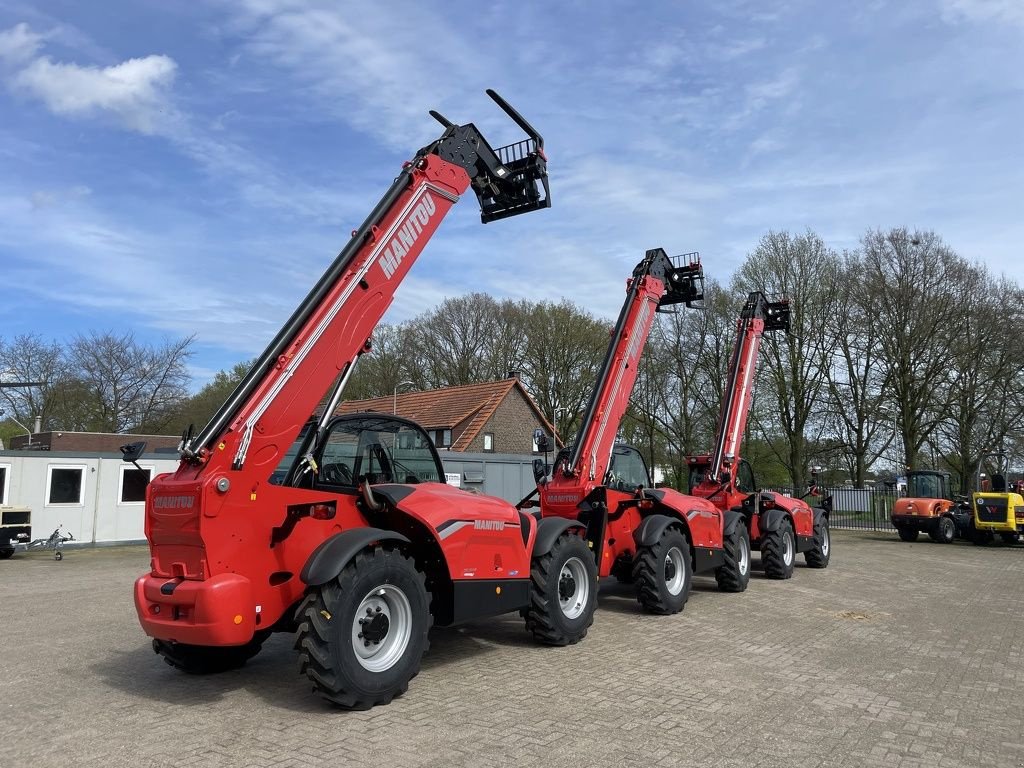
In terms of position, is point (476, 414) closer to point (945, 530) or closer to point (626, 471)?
point (945, 530)

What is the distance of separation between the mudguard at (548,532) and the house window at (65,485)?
1530cm

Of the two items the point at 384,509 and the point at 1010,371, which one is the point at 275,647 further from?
the point at 1010,371

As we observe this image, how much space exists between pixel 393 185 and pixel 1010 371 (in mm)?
30078

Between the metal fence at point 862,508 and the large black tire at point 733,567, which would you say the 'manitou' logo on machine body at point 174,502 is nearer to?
the large black tire at point 733,567

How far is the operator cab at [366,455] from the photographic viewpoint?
6098 mm

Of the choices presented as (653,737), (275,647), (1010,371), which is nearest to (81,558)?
(275,647)

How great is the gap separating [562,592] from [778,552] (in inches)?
258

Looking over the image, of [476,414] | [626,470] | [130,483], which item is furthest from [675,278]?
[476,414]

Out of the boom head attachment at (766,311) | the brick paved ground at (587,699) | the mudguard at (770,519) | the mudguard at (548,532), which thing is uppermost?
the boom head attachment at (766,311)

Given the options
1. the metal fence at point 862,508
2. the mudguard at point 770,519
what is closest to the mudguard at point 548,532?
the mudguard at point 770,519

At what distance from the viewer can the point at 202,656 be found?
613 cm

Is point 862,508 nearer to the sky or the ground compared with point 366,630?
nearer to the ground

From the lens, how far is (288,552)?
536cm

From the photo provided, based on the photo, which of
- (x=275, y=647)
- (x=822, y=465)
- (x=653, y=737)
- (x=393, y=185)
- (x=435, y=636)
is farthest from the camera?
(x=822, y=465)
